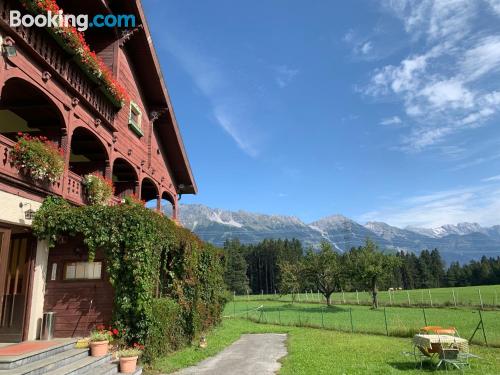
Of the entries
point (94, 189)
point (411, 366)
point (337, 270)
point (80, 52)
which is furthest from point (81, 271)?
point (337, 270)

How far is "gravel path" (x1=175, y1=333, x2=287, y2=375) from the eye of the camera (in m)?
10.6

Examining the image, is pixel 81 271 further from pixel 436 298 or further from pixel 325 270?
pixel 436 298

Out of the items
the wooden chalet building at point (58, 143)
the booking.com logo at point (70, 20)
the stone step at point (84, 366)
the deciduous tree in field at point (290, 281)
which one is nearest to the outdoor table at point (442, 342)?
the stone step at point (84, 366)

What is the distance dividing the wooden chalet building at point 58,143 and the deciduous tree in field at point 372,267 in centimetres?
3304

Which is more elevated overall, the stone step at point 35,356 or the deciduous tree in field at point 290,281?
the deciduous tree in field at point 290,281

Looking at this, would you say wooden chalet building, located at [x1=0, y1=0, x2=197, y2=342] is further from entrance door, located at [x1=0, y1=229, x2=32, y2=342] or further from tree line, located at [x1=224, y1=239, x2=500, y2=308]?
tree line, located at [x1=224, y1=239, x2=500, y2=308]

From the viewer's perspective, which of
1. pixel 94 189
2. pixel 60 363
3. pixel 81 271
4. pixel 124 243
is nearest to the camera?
pixel 60 363

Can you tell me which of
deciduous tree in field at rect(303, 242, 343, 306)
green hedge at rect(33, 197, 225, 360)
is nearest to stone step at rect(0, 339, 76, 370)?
green hedge at rect(33, 197, 225, 360)

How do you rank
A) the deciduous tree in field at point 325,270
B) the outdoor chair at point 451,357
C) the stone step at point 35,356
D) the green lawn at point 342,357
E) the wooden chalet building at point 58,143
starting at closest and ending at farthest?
the stone step at point 35,356, the wooden chalet building at point 58,143, the outdoor chair at point 451,357, the green lawn at point 342,357, the deciduous tree in field at point 325,270

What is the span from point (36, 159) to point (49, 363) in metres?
4.83

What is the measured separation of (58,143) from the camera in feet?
38.9

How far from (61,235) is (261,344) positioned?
942cm

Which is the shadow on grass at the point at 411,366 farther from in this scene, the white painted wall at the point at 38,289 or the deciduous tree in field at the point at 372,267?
the deciduous tree in field at the point at 372,267

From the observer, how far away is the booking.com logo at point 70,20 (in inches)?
366
